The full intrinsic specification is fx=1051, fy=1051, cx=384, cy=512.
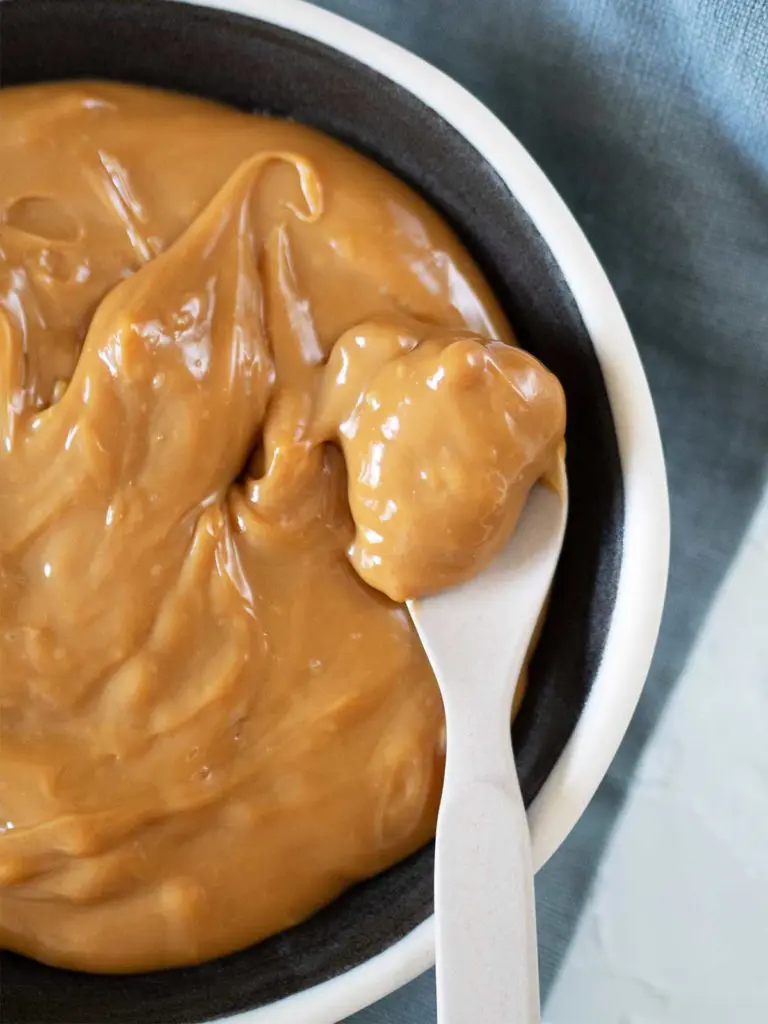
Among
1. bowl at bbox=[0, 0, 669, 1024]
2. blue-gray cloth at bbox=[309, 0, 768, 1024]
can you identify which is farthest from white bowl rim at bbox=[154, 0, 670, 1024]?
blue-gray cloth at bbox=[309, 0, 768, 1024]

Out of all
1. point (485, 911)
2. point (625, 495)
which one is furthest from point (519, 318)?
point (485, 911)

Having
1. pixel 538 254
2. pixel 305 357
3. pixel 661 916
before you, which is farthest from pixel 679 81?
pixel 661 916

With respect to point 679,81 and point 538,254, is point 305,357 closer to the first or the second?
point 538,254

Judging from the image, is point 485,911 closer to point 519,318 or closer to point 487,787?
point 487,787

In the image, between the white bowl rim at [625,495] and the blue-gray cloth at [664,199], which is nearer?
the white bowl rim at [625,495]

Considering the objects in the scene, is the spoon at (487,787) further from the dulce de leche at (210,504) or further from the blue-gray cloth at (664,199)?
the blue-gray cloth at (664,199)

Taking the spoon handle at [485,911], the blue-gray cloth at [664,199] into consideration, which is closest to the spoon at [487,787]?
the spoon handle at [485,911]

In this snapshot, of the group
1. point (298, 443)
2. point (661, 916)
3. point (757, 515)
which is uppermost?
point (298, 443)
